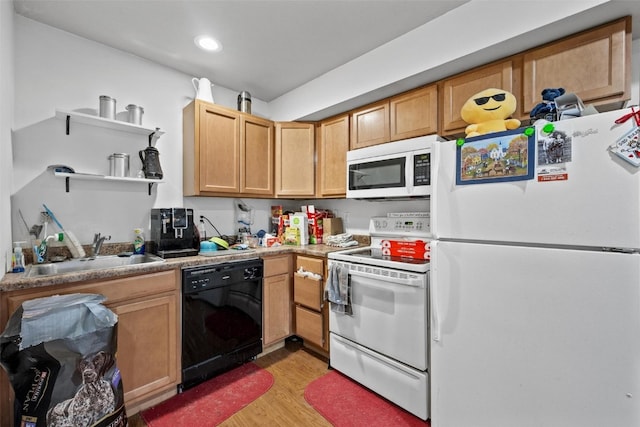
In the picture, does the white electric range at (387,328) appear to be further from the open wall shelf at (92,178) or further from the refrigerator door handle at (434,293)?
the open wall shelf at (92,178)

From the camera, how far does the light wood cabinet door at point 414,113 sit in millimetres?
1984

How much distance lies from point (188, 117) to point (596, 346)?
2989 mm

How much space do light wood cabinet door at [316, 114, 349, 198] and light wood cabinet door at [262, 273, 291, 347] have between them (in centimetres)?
94

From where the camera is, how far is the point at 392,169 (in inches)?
81.4

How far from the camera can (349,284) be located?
198 cm

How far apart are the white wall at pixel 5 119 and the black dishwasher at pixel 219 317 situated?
961mm

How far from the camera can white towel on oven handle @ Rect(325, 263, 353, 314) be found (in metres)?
1.97

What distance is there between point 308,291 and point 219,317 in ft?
2.41

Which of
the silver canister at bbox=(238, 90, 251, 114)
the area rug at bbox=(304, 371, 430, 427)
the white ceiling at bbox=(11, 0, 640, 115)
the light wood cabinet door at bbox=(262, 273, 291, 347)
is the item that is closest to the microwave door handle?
the white ceiling at bbox=(11, 0, 640, 115)

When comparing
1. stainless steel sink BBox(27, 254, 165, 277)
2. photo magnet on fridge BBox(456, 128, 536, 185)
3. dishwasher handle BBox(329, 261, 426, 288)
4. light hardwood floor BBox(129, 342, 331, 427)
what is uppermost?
photo magnet on fridge BBox(456, 128, 536, 185)

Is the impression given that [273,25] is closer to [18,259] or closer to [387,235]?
[387,235]

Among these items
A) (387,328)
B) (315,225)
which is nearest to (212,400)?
(387,328)

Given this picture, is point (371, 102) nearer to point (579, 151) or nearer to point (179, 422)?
point (579, 151)

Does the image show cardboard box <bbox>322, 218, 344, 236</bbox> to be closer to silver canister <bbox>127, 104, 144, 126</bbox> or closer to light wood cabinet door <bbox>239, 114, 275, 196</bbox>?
light wood cabinet door <bbox>239, 114, 275, 196</bbox>
